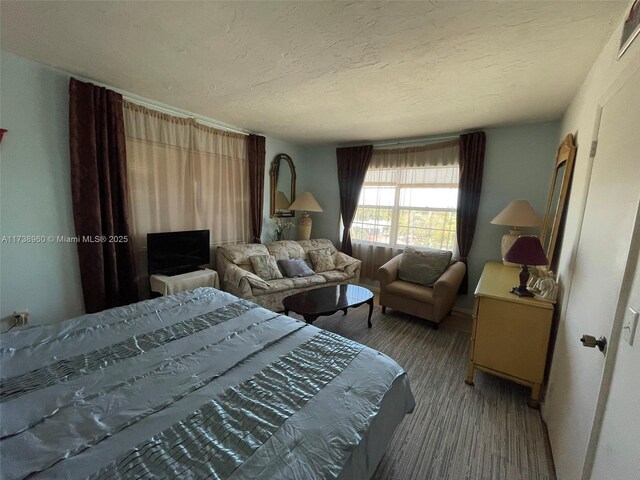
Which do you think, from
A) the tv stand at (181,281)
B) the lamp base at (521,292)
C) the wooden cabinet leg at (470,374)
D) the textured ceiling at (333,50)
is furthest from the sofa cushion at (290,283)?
the lamp base at (521,292)

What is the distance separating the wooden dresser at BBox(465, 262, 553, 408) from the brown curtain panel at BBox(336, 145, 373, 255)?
2.64 metres

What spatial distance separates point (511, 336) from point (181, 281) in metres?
3.11

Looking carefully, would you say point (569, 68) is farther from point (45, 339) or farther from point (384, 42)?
point (45, 339)

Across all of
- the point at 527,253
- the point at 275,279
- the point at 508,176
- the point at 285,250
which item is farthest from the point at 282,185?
the point at 527,253

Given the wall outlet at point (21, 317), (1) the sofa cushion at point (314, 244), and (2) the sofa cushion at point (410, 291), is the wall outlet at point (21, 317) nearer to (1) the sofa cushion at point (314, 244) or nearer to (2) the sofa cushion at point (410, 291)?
(1) the sofa cushion at point (314, 244)

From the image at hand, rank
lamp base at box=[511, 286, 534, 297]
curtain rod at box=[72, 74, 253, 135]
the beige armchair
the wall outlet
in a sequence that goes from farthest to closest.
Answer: the beige armchair < curtain rod at box=[72, 74, 253, 135] < the wall outlet < lamp base at box=[511, 286, 534, 297]

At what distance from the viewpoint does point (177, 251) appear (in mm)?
3182

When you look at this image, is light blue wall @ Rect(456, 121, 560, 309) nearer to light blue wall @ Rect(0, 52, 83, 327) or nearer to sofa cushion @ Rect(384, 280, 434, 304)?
sofa cushion @ Rect(384, 280, 434, 304)

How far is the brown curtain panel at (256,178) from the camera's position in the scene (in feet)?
13.3

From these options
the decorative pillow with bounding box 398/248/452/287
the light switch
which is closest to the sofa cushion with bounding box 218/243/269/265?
the decorative pillow with bounding box 398/248/452/287

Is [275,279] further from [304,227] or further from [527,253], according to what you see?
[527,253]

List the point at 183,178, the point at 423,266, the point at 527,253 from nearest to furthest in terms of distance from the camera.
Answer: the point at 527,253
the point at 183,178
the point at 423,266

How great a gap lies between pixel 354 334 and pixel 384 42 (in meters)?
2.63

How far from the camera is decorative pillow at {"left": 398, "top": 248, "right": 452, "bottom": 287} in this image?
11.2 ft
